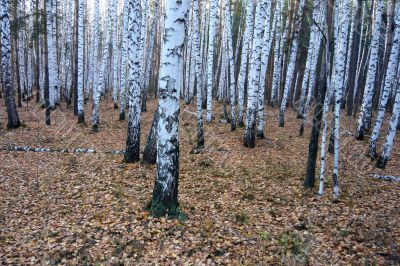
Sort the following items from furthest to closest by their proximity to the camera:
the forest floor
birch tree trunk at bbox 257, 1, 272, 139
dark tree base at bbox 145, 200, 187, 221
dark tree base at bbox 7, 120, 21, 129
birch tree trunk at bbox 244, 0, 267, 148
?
1. dark tree base at bbox 7, 120, 21, 129
2. birch tree trunk at bbox 257, 1, 272, 139
3. birch tree trunk at bbox 244, 0, 267, 148
4. dark tree base at bbox 145, 200, 187, 221
5. the forest floor

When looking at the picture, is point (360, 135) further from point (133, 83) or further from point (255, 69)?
point (133, 83)

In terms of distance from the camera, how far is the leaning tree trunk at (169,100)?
18.3 feet

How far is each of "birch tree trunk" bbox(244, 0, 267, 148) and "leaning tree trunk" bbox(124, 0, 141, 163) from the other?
4273mm

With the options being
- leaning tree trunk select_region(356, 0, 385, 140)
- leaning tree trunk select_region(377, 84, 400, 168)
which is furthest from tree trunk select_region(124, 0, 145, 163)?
leaning tree trunk select_region(356, 0, 385, 140)

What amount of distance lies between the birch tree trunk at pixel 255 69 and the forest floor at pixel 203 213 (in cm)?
90

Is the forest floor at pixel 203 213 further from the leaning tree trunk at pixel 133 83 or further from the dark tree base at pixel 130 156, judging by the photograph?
the leaning tree trunk at pixel 133 83

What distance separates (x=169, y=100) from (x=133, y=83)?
3.93 meters

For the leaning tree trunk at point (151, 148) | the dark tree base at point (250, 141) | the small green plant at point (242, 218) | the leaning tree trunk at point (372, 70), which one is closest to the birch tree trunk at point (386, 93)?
the leaning tree trunk at point (372, 70)

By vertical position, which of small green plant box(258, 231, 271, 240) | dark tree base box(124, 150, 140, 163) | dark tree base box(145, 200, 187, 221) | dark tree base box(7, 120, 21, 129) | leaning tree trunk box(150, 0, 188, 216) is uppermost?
leaning tree trunk box(150, 0, 188, 216)

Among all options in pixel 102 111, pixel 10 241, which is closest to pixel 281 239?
pixel 10 241

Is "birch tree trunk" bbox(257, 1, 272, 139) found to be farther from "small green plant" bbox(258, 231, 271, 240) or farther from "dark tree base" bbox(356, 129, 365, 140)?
"small green plant" bbox(258, 231, 271, 240)

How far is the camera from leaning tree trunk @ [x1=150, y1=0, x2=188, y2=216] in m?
5.57

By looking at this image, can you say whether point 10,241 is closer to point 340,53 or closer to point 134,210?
point 134,210

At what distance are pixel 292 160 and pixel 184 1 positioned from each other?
6978 mm
